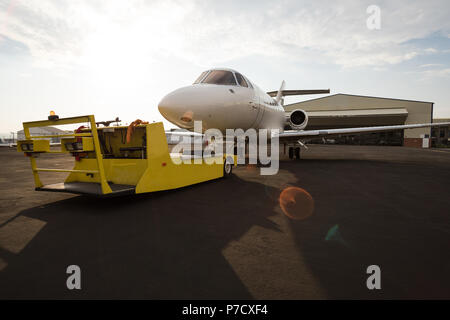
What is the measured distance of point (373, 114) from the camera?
35.8 meters

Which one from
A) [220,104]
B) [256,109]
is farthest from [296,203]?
[256,109]

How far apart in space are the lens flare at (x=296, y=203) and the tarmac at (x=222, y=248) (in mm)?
121

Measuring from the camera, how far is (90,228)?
306cm

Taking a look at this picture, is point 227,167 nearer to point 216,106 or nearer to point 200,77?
point 216,106

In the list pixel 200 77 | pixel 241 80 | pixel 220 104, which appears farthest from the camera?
pixel 241 80

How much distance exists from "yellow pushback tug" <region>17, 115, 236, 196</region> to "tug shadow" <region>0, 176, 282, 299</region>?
1.00ft

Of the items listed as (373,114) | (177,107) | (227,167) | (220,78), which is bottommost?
(227,167)

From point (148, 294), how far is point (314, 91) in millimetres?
18481

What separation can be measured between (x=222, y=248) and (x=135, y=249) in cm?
85

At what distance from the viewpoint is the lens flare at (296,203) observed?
3.60m

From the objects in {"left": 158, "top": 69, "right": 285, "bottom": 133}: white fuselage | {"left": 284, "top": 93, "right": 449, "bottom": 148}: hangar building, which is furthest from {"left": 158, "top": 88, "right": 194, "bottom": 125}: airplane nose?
{"left": 284, "top": 93, "right": 449, "bottom": 148}: hangar building

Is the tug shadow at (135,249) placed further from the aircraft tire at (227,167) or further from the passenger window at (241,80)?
the passenger window at (241,80)
